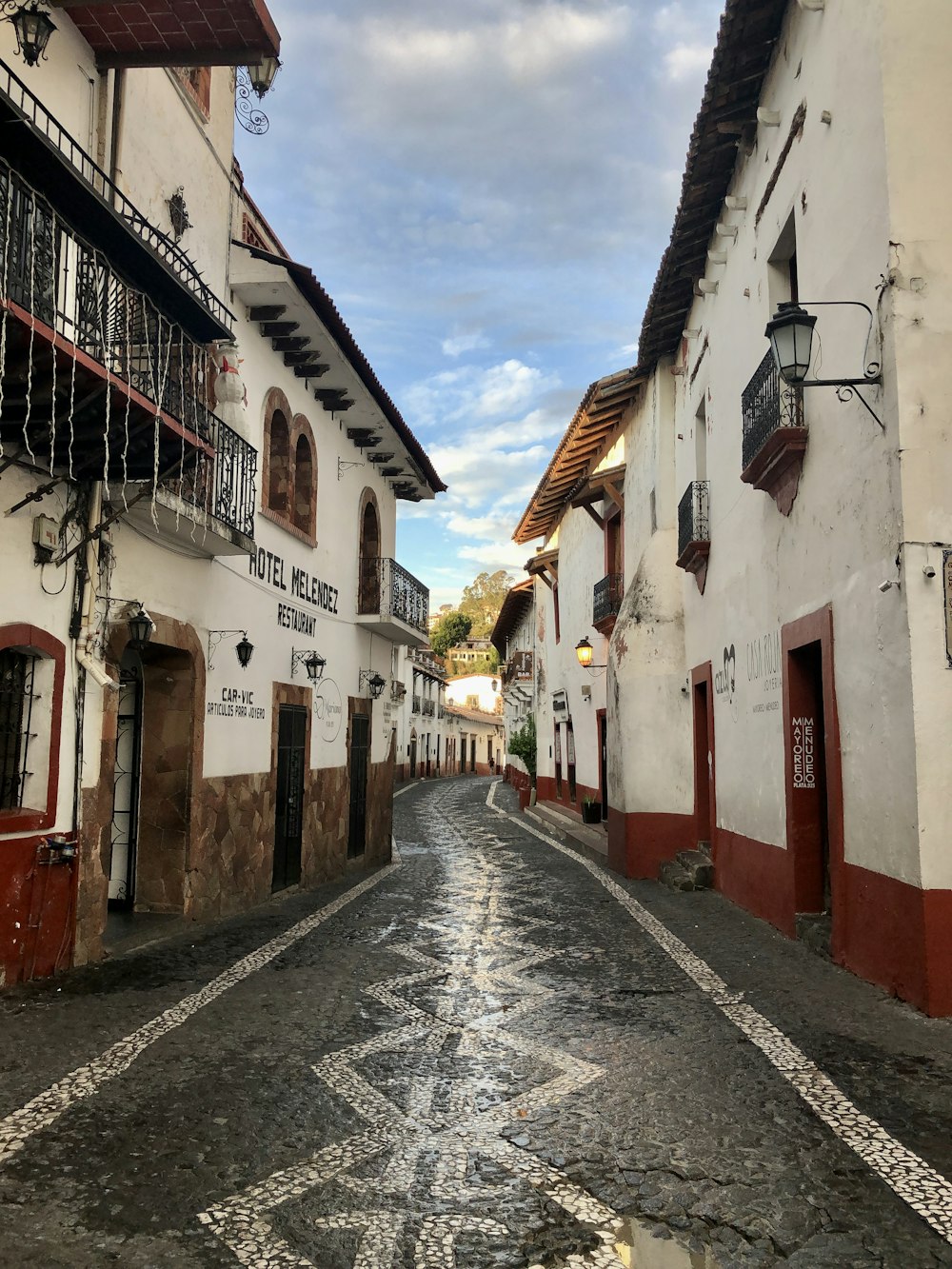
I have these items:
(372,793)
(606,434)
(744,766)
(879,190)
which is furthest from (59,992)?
(606,434)

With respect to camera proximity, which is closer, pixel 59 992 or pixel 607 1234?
pixel 607 1234

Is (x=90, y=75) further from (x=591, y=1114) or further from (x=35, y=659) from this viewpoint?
(x=591, y=1114)

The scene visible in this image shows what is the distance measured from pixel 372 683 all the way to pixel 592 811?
5671mm

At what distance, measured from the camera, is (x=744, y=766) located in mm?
→ 9609

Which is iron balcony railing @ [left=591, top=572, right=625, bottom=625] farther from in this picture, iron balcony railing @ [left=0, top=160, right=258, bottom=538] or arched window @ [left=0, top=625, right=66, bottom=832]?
arched window @ [left=0, top=625, right=66, bottom=832]

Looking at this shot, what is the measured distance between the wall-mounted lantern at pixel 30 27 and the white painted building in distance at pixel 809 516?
5.20 meters

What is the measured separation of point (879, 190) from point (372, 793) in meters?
11.6

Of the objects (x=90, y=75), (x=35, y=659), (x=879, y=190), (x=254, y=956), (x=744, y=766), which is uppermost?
(x=90, y=75)

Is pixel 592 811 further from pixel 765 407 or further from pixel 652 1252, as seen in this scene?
pixel 652 1252

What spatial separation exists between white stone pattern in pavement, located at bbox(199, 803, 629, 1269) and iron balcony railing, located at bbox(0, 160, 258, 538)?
382 centimetres

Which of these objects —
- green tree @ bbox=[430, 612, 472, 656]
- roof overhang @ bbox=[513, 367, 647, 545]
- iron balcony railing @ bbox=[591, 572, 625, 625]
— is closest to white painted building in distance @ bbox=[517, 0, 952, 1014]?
roof overhang @ bbox=[513, 367, 647, 545]

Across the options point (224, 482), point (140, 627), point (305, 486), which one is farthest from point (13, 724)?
point (305, 486)

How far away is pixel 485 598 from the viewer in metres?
114

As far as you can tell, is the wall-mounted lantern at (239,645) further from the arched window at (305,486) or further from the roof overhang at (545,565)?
the roof overhang at (545,565)
